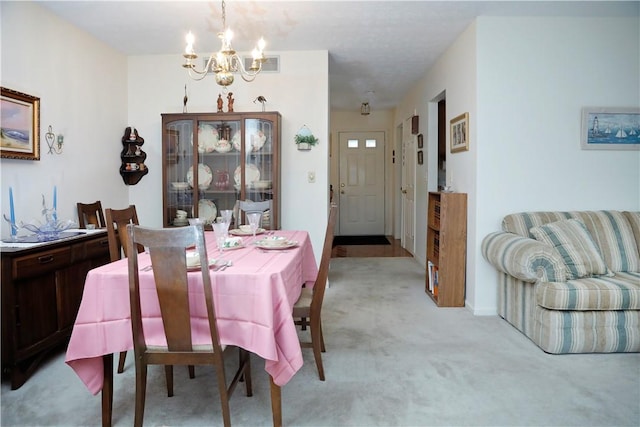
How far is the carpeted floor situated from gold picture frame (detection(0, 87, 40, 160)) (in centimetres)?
142

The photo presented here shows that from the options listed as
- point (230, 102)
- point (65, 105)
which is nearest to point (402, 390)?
point (230, 102)

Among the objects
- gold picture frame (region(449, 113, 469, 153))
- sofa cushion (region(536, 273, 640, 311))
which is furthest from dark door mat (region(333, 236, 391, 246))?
sofa cushion (region(536, 273, 640, 311))

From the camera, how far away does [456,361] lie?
2582 mm

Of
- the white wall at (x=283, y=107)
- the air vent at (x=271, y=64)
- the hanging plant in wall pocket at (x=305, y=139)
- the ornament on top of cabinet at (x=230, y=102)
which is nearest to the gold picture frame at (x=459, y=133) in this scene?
the white wall at (x=283, y=107)

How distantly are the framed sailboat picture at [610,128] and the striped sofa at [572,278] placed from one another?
59cm

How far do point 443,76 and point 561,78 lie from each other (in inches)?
49.3

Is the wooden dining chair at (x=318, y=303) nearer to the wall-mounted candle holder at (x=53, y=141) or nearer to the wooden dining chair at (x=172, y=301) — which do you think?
the wooden dining chair at (x=172, y=301)

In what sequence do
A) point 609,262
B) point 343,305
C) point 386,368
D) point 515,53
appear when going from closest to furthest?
point 386,368 → point 609,262 → point 515,53 → point 343,305

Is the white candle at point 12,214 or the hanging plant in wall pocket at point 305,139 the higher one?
the hanging plant in wall pocket at point 305,139

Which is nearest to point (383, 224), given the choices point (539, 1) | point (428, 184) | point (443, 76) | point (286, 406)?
point (428, 184)

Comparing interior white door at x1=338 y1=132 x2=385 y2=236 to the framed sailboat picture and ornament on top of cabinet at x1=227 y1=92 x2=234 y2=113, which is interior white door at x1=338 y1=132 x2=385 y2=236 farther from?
the framed sailboat picture

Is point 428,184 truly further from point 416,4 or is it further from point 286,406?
point 286,406

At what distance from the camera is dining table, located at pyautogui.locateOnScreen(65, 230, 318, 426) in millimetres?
1705

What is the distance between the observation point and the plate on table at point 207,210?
4230mm
